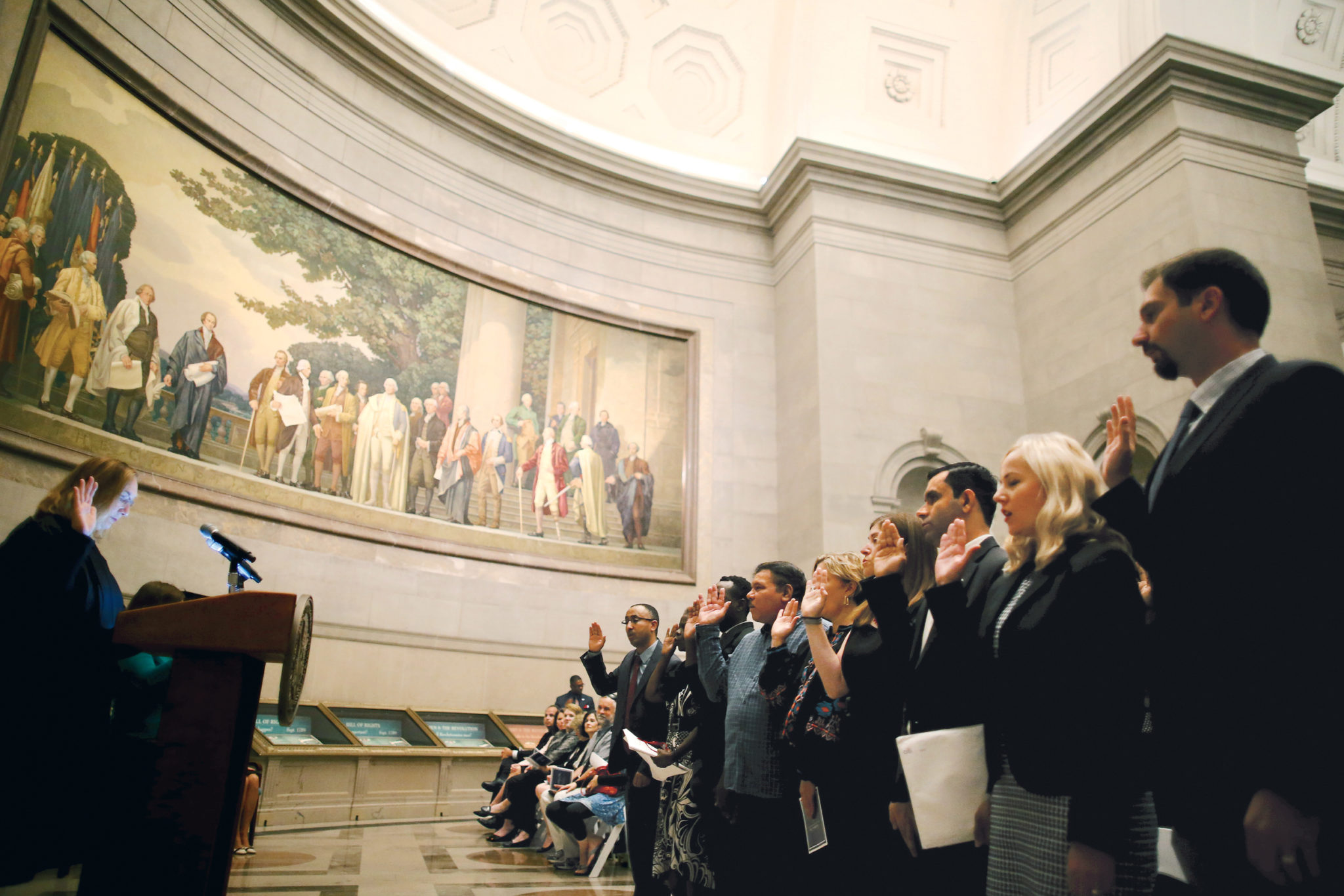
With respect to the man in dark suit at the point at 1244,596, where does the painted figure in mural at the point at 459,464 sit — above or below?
above

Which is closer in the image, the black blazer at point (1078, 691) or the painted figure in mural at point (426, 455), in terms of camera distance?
the black blazer at point (1078, 691)

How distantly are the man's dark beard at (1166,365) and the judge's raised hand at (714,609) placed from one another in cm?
213

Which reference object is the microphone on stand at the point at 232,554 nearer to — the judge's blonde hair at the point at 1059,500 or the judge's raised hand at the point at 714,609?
the judge's raised hand at the point at 714,609

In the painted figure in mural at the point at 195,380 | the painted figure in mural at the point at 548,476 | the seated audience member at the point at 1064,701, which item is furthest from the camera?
the painted figure in mural at the point at 548,476

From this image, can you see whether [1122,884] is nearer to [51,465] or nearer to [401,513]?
[51,465]

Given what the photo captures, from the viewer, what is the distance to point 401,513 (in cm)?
952

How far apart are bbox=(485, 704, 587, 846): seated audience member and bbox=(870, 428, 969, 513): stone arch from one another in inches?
211

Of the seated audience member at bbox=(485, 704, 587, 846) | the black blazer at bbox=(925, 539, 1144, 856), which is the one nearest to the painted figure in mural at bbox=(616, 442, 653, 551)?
the seated audience member at bbox=(485, 704, 587, 846)

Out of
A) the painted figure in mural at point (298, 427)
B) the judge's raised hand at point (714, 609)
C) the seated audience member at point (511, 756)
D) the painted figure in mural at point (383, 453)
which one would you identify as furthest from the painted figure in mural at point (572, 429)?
the judge's raised hand at point (714, 609)

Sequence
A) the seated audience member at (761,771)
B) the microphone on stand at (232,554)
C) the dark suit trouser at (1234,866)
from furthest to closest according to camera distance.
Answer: the seated audience member at (761,771) → the microphone on stand at (232,554) → the dark suit trouser at (1234,866)

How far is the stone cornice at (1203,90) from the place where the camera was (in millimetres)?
9938

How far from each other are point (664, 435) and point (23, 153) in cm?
754

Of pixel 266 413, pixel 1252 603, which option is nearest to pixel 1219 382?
pixel 1252 603

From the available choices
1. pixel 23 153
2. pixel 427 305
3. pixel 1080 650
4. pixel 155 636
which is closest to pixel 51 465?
pixel 23 153
